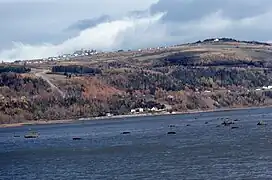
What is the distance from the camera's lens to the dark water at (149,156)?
74375mm

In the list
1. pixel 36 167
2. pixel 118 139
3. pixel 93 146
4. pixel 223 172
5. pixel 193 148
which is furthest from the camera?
pixel 118 139

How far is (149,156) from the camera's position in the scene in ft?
308

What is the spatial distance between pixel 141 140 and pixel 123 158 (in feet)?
103

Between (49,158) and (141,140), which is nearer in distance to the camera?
(49,158)

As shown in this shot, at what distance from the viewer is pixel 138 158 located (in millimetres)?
92375

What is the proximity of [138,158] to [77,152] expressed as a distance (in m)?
19.5

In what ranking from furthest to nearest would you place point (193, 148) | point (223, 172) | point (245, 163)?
1. point (193, 148)
2. point (245, 163)
3. point (223, 172)

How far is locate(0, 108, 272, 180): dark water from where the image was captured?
7438cm

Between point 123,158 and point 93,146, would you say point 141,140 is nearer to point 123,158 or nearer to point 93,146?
point 93,146

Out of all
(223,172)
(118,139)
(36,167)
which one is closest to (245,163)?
(223,172)

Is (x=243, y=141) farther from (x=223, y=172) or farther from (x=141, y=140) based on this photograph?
(x=223, y=172)

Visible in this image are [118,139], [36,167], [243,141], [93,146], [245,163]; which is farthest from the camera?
[118,139]

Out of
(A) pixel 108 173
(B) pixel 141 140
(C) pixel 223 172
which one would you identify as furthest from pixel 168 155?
(B) pixel 141 140

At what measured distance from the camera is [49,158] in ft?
338
